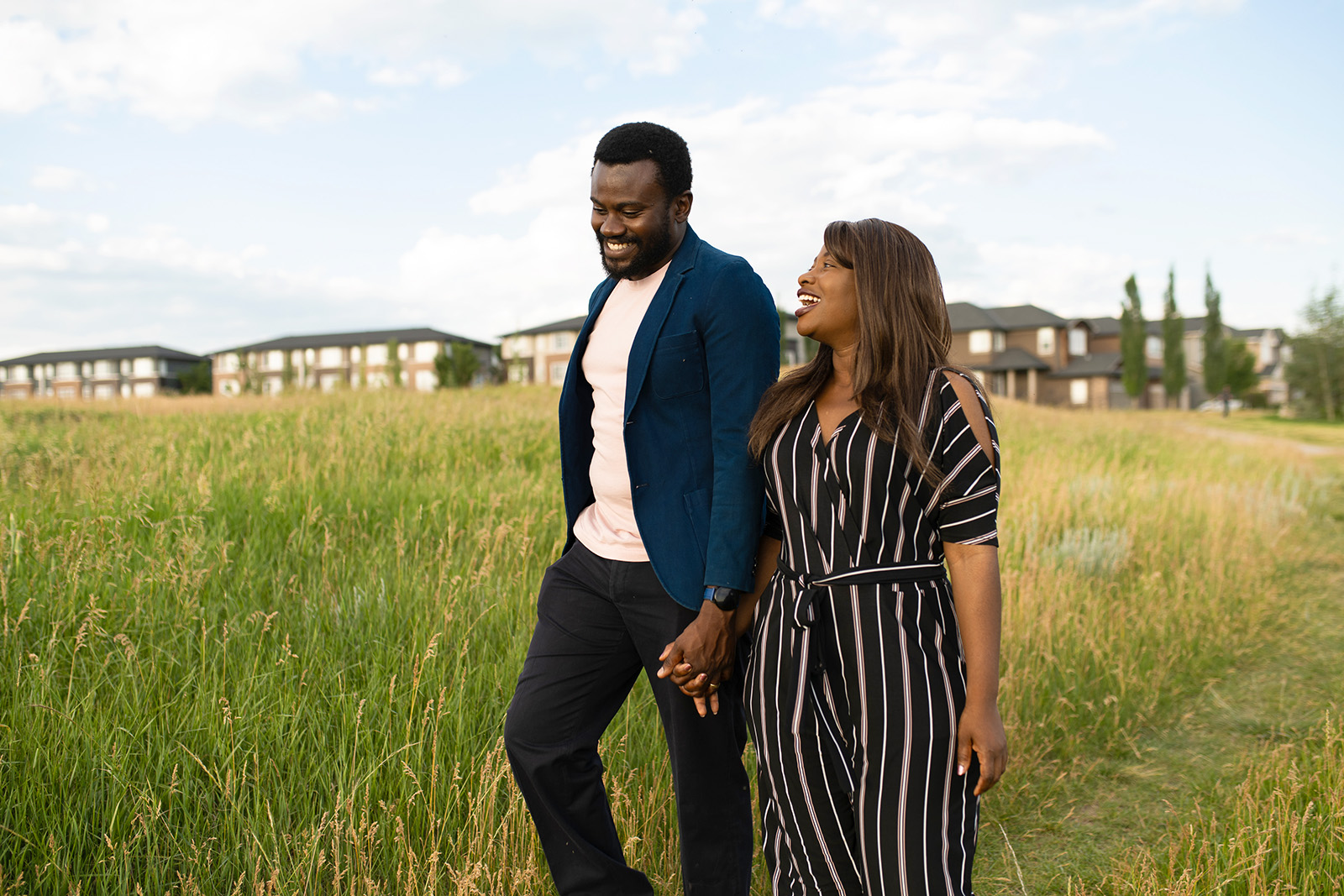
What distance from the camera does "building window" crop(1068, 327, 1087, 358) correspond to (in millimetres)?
60750

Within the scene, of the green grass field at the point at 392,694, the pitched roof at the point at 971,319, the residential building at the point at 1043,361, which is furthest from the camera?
the pitched roof at the point at 971,319

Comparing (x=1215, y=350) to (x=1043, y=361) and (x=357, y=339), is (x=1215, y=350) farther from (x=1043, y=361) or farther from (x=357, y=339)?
(x=357, y=339)

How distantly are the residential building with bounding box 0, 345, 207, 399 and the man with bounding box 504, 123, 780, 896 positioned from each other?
4013 inches

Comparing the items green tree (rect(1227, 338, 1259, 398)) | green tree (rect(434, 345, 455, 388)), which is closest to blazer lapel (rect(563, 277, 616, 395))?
green tree (rect(434, 345, 455, 388))

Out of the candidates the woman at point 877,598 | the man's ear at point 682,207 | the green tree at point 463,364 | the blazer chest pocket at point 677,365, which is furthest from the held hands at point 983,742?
the green tree at point 463,364

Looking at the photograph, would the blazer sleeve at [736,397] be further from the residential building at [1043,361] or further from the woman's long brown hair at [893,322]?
the residential building at [1043,361]

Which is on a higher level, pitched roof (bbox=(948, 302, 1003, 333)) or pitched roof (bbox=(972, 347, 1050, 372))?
pitched roof (bbox=(948, 302, 1003, 333))

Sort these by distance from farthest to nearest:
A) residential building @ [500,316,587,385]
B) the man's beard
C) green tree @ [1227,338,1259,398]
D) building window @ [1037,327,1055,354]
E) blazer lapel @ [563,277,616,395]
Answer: residential building @ [500,316,587,385] → building window @ [1037,327,1055,354] → green tree @ [1227,338,1259,398] → blazer lapel @ [563,277,616,395] → the man's beard

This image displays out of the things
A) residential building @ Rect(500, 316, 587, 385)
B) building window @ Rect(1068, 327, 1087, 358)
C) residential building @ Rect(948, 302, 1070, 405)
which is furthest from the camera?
residential building @ Rect(500, 316, 587, 385)

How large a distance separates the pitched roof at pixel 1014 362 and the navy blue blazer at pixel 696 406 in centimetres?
5811

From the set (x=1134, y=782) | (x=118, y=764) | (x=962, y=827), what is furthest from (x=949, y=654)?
(x=1134, y=782)

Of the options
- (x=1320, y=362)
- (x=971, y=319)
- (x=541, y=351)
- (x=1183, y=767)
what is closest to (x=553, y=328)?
(x=541, y=351)

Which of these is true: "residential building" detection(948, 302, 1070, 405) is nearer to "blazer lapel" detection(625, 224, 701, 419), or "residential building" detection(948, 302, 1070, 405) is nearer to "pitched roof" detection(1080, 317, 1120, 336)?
"pitched roof" detection(1080, 317, 1120, 336)

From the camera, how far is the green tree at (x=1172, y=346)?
177 feet
